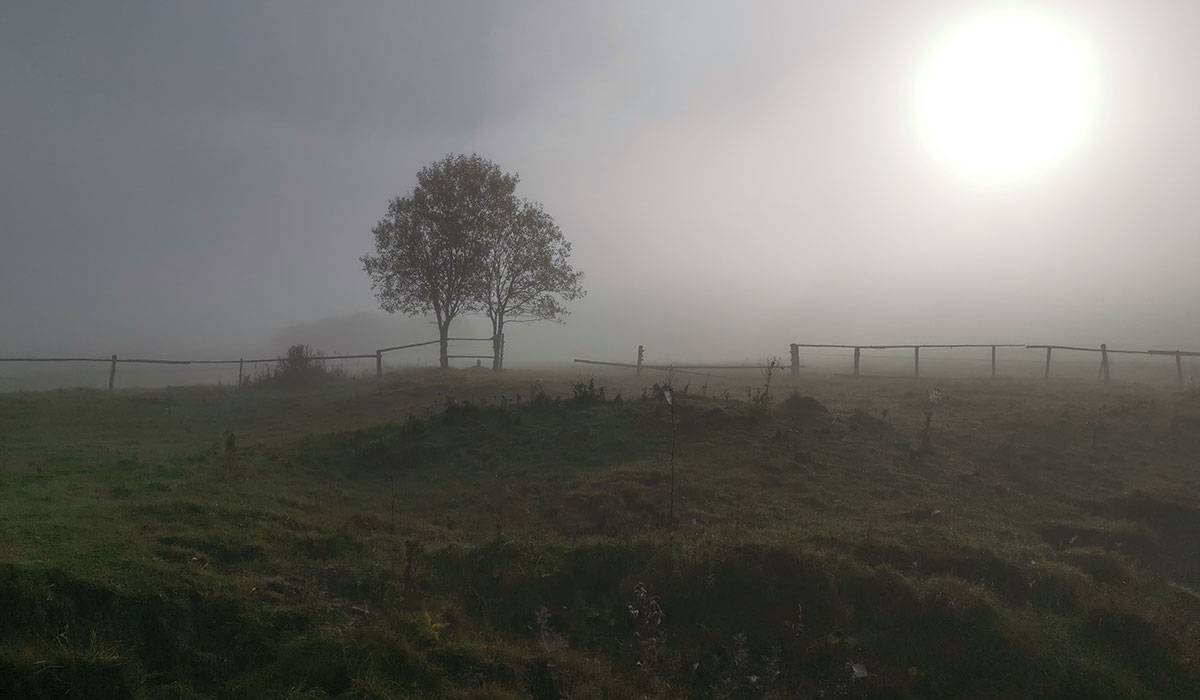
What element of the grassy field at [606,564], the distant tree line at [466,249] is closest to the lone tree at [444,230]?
the distant tree line at [466,249]

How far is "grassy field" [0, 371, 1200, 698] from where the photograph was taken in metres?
7.09

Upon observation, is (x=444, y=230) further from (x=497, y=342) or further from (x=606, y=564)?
(x=606, y=564)

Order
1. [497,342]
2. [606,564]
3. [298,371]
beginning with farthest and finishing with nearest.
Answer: [497,342], [298,371], [606,564]

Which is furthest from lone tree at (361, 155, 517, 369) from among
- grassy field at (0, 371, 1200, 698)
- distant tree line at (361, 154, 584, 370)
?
grassy field at (0, 371, 1200, 698)

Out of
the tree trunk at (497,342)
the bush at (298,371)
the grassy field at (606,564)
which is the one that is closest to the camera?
the grassy field at (606,564)

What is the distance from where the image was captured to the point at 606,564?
368 inches

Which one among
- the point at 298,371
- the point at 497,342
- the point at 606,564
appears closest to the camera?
the point at 606,564

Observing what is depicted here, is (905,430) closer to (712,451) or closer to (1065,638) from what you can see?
(712,451)

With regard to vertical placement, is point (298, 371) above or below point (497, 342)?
below

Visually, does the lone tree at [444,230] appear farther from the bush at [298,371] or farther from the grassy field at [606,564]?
the grassy field at [606,564]

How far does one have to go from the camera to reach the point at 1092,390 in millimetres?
25734

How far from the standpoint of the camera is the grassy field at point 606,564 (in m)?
7.09

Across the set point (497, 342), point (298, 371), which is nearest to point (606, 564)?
point (298, 371)

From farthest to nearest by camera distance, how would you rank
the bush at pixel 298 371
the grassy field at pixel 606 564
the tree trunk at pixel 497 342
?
the tree trunk at pixel 497 342, the bush at pixel 298 371, the grassy field at pixel 606 564
